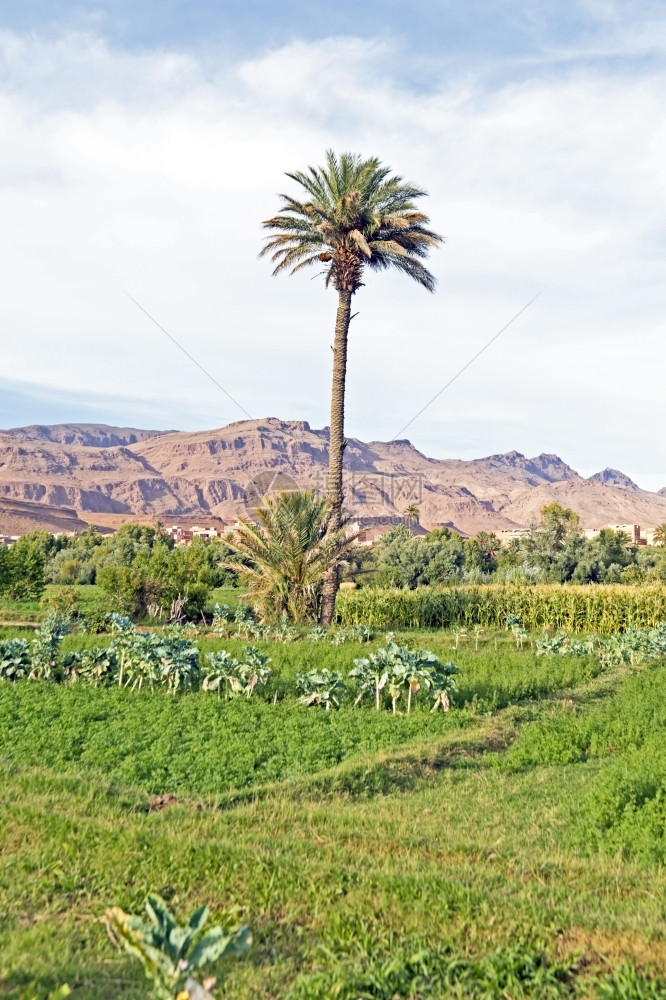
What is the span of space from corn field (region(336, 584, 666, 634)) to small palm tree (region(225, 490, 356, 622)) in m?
2.16

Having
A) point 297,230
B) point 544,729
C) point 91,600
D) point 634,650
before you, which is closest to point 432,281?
point 297,230

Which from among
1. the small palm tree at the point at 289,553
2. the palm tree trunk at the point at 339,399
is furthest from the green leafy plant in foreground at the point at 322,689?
the palm tree trunk at the point at 339,399

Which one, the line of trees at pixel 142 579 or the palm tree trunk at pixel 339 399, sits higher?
the palm tree trunk at pixel 339 399

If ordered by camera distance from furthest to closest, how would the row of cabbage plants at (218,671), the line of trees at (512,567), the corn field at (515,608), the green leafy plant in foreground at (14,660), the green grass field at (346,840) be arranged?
the line of trees at (512,567), the corn field at (515,608), the green leafy plant in foreground at (14,660), the row of cabbage plants at (218,671), the green grass field at (346,840)

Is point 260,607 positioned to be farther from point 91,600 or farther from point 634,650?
point 634,650

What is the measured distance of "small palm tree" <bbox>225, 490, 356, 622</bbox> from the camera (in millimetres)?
20047

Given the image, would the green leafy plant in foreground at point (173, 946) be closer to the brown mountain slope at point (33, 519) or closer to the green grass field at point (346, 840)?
the green grass field at point (346, 840)

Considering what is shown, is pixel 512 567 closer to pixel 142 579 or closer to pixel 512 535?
pixel 142 579

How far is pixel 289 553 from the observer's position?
19938 mm

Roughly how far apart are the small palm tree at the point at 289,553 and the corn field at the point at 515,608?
216cm

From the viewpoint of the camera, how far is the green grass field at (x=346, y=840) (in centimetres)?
344

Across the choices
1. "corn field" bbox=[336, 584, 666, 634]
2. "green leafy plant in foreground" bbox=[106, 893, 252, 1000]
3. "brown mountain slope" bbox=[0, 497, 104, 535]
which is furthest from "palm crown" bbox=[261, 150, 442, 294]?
"brown mountain slope" bbox=[0, 497, 104, 535]

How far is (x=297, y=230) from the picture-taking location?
2355 cm

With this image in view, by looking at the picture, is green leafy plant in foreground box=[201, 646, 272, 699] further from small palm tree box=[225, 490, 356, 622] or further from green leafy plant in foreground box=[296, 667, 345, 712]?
small palm tree box=[225, 490, 356, 622]
